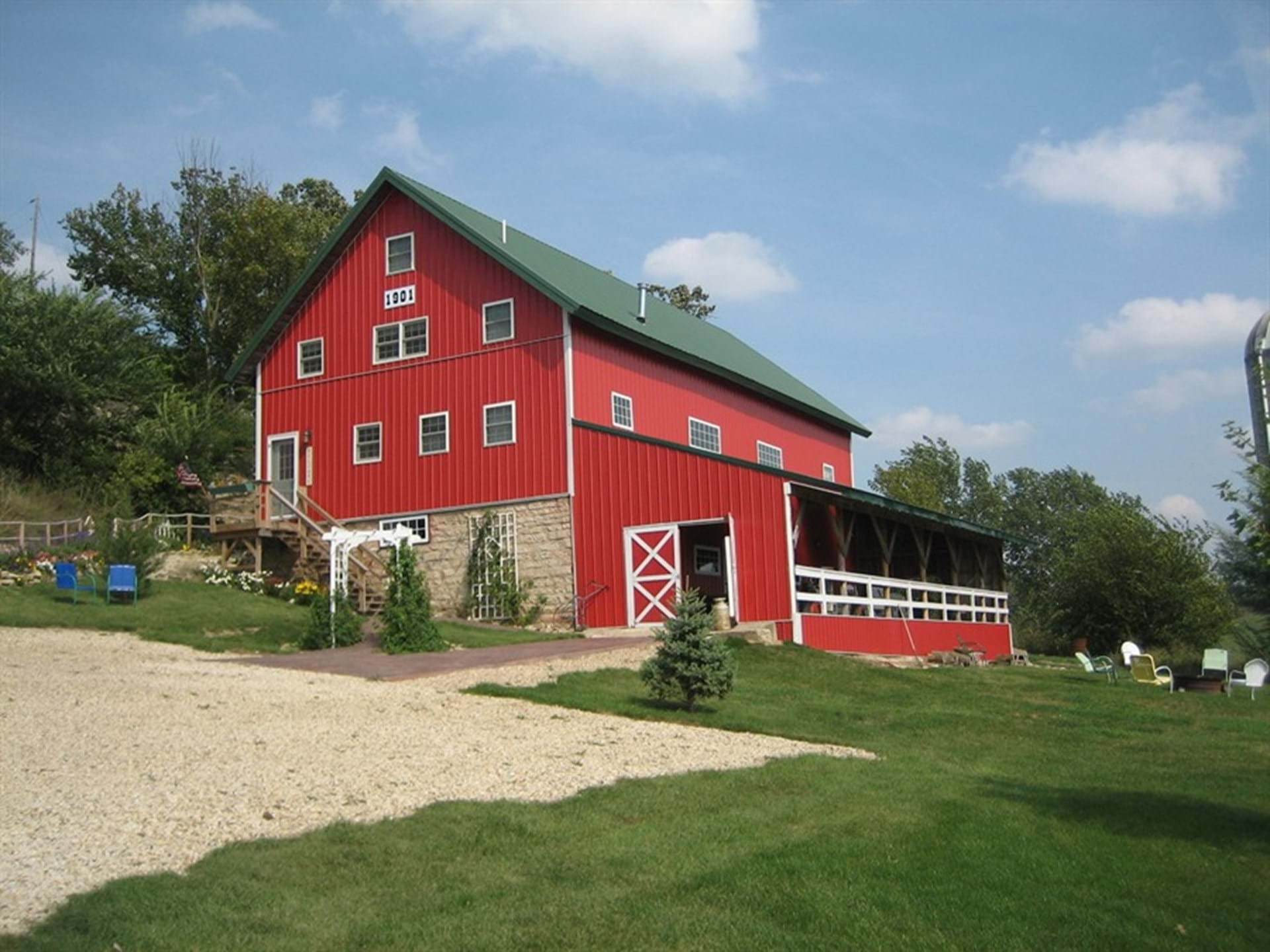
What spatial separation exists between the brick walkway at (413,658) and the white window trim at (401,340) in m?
9.10

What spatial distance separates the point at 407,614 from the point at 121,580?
23.2ft

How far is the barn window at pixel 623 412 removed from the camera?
2734cm

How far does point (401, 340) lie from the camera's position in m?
28.8

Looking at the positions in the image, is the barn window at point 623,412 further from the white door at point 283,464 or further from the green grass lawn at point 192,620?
the white door at point 283,464

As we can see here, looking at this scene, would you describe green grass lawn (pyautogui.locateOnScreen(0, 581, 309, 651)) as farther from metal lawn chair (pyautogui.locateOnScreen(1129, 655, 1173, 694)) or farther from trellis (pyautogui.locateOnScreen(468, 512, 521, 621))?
metal lawn chair (pyautogui.locateOnScreen(1129, 655, 1173, 694))

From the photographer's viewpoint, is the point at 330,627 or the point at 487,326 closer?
the point at 330,627

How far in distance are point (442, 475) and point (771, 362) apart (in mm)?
15821

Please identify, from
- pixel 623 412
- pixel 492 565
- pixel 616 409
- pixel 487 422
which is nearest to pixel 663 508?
pixel 616 409

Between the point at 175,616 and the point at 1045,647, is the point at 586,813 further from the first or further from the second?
the point at 1045,647

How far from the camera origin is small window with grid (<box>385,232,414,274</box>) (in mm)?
28906

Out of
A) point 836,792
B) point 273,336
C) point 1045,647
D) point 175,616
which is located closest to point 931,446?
point 1045,647

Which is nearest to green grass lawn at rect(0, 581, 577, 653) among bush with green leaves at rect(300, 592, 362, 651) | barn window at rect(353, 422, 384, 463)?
bush with green leaves at rect(300, 592, 362, 651)

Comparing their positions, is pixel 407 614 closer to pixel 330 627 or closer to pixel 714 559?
pixel 330 627

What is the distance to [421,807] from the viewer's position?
8.70m
